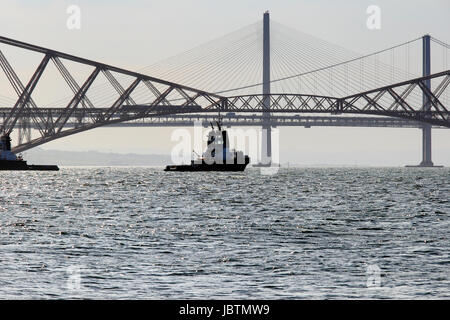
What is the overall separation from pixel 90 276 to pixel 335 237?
547 inches

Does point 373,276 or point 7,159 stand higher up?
point 7,159

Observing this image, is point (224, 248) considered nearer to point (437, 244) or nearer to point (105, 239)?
point (105, 239)

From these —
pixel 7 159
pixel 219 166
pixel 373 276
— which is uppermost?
pixel 7 159

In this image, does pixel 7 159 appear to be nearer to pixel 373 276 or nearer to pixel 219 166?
pixel 219 166

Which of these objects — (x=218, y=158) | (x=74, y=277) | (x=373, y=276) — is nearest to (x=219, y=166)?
(x=218, y=158)

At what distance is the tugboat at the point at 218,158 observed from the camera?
169875 mm

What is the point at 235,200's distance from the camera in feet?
200

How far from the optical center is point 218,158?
173 meters

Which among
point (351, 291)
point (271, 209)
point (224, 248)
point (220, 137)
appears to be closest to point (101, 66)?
point (220, 137)

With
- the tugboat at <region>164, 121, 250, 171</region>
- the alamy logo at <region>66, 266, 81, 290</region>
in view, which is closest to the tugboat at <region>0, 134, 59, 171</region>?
the tugboat at <region>164, 121, 250, 171</region>

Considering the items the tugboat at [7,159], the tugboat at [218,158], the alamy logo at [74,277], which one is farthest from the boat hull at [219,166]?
the alamy logo at [74,277]

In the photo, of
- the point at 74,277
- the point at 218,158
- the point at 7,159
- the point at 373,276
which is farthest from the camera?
the point at 218,158

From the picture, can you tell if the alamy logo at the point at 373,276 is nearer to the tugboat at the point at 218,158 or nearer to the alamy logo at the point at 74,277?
the alamy logo at the point at 74,277

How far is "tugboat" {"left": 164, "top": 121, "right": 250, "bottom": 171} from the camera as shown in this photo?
6688 inches
